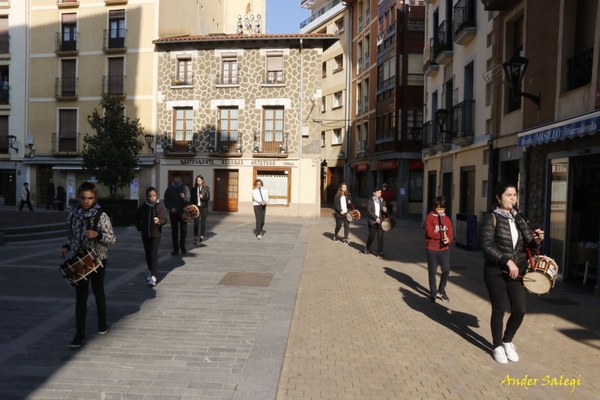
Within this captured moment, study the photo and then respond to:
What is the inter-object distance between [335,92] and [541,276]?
3674cm

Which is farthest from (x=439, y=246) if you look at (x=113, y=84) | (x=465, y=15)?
(x=113, y=84)

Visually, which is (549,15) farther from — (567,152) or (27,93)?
(27,93)

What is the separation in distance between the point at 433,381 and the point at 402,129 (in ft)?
89.2

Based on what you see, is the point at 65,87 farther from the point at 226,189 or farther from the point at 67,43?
the point at 226,189

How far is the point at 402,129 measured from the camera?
99.1 feet

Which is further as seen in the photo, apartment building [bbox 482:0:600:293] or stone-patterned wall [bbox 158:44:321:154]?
stone-patterned wall [bbox 158:44:321:154]

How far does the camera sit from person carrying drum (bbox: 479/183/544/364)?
4.73m

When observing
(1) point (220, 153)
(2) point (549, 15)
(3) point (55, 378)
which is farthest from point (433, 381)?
(1) point (220, 153)

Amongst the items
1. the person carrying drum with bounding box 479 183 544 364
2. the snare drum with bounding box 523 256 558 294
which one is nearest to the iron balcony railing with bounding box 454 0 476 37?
the person carrying drum with bounding box 479 183 544 364

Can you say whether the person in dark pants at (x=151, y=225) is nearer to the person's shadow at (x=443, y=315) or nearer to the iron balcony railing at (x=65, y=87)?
the person's shadow at (x=443, y=315)

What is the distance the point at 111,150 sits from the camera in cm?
1831

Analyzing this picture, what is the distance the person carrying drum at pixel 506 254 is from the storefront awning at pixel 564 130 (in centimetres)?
350

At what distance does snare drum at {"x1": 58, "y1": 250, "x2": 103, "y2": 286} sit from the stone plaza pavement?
71cm

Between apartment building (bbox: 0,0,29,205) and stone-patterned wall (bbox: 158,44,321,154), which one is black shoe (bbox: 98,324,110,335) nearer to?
stone-patterned wall (bbox: 158,44,321,154)
